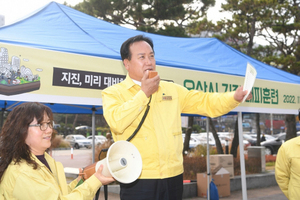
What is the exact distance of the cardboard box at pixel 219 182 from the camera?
6602 mm

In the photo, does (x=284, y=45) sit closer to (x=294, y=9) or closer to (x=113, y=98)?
(x=294, y=9)

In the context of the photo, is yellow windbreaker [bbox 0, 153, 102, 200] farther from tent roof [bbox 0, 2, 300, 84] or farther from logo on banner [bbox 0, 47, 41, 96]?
tent roof [bbox 0, 2, 300, 84]

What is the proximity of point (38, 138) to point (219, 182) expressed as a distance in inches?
230

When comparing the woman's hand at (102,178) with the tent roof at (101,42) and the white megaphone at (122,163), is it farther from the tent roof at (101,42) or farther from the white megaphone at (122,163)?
the tent roof at (101,42)

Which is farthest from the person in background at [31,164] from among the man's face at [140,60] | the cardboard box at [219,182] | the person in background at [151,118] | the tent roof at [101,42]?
the cardboard box at [219,182]

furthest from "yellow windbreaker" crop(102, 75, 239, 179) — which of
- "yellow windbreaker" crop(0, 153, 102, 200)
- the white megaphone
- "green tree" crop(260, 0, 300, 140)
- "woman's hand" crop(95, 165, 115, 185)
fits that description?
"green tree" crop(260, 0, 300, 140)

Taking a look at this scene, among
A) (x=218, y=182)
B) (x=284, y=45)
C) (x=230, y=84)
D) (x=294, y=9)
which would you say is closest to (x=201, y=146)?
(x=218, y=182)

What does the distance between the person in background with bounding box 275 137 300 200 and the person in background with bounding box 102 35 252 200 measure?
1021mm

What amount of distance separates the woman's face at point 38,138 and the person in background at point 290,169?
2144 mm

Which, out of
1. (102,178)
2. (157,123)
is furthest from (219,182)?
Result: (102,178)

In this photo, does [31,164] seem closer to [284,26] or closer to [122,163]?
[122,163]

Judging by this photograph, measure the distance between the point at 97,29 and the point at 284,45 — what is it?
10589 millimetres

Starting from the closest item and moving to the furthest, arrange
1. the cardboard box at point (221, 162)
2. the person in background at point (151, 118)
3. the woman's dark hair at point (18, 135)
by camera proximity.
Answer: the woman's dark hair at point (18, 135) < the person in background at point (151, 118) < the cardboard box at point (221, 162)

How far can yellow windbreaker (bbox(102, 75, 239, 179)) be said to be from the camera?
1.95m
